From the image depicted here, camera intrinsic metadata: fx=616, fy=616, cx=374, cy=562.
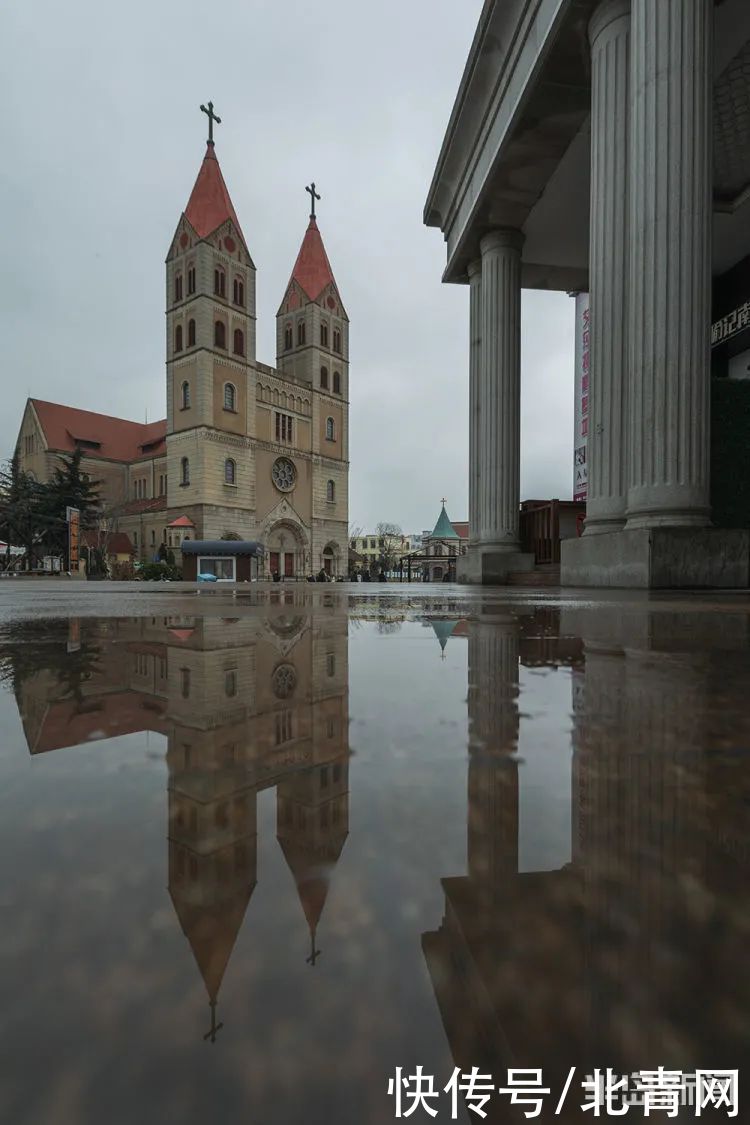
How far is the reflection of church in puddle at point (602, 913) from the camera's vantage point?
23 cm

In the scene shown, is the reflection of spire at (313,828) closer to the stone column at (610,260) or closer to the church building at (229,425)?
the stone column at (610,260)

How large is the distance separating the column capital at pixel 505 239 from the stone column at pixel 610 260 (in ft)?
13.1

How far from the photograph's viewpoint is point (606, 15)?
6.34 m

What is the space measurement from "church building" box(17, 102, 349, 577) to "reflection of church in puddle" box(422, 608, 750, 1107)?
37.1 meters

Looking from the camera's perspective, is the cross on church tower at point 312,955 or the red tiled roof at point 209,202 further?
the red tiled roof at point 209,202

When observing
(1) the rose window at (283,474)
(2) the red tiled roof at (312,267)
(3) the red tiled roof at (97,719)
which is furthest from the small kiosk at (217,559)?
(3) the red tiled roof at (97,719)

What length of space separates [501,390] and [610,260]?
4.08 m

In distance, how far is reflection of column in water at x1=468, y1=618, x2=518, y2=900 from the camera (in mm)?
354

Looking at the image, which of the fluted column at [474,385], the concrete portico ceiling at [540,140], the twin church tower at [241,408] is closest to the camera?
the concrete portico ceiling at [540,140]

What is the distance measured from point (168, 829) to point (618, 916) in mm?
269

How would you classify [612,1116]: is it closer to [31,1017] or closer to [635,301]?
[31,1017]

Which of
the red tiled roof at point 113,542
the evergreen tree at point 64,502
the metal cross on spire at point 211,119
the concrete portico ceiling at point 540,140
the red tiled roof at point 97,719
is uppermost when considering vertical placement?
the metal cross on spire at point 211,119

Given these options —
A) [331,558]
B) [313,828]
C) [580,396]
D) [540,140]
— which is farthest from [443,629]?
[331,558]

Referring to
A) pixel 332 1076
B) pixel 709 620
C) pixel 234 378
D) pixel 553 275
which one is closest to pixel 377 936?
pixel 332 1076
